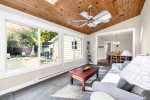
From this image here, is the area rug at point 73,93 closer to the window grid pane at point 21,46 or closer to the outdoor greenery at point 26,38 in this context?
the window grid pane at point 21,46

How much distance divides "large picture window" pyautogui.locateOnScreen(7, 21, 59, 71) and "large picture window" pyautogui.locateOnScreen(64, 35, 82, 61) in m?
1.13

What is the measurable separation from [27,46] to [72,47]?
3.36 metres

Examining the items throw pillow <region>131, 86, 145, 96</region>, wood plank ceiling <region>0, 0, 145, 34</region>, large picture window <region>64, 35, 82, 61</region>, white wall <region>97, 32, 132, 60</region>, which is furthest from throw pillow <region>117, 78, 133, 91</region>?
white wall <region>97, 32, 132, 60</region>

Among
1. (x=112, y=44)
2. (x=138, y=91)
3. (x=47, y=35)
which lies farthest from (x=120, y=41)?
(x=138, y=91)

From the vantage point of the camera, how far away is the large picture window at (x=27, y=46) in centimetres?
355

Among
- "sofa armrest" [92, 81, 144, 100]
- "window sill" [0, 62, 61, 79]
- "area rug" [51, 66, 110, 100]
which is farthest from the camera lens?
"window sill" [0, 62, 61, 79]

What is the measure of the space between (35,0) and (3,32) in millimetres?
1194

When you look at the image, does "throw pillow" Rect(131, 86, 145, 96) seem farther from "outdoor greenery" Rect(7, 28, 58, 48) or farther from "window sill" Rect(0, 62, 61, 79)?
"outdoor greenery" Rect(7, 28, 58, 48)

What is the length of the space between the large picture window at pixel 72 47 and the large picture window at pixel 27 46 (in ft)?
3.69

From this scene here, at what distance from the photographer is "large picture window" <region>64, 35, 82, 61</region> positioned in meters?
6.44

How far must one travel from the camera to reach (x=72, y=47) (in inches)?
281

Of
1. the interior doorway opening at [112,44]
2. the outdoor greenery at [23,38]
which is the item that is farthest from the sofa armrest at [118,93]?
the interior doorway opening at [112,44]

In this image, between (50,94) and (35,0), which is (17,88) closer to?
(50,94)

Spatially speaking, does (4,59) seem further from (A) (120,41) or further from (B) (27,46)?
(A) (120,41)
